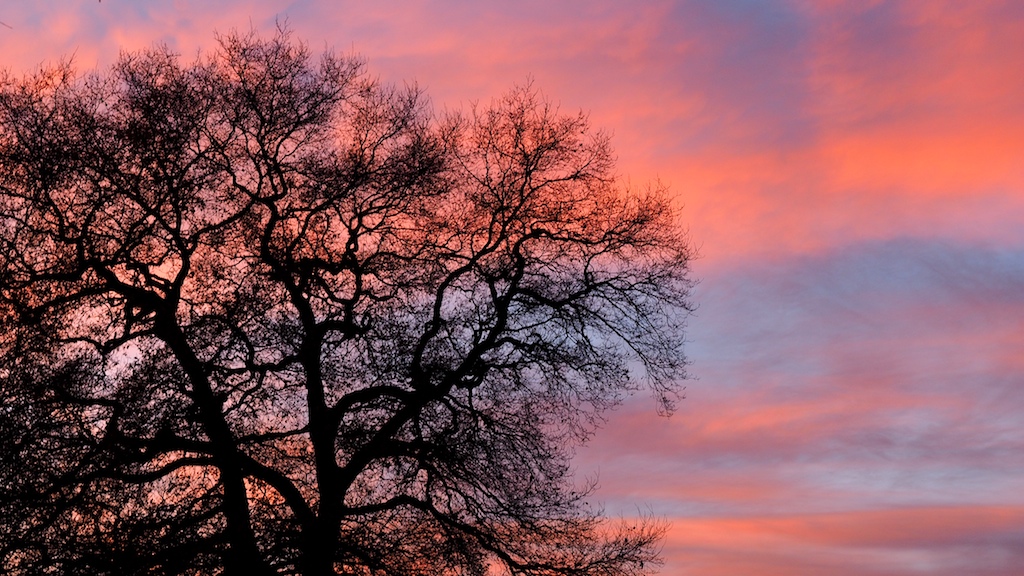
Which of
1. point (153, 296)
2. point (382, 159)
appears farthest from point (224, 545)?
point (382, 159)

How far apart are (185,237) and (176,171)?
119 cm

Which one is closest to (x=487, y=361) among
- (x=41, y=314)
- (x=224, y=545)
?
(x=224, y=545)

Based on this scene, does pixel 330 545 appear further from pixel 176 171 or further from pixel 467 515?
pixel 176 171

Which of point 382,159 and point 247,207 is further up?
point 382,159

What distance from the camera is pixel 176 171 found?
18250 millimetres

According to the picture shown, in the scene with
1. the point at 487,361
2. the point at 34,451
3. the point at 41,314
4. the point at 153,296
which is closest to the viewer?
the point at 34,451

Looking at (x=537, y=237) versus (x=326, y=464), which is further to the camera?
(x=537, y=237)

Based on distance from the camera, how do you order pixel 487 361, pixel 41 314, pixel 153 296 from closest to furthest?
pixel 41 314 → pixel 153 296 → pixel 487 361

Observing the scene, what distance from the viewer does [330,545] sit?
57.5ft

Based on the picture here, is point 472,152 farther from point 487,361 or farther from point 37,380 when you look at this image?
point 37,380

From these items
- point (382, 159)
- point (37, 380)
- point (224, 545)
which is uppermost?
point (382, 159)

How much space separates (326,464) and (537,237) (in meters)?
6.17

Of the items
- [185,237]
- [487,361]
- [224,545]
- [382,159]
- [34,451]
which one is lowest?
[224,545]

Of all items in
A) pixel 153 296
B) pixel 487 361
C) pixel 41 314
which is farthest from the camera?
pixel 487 361
